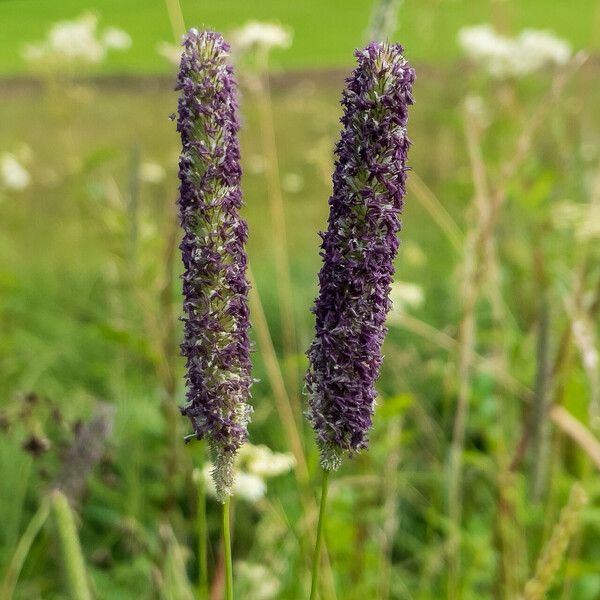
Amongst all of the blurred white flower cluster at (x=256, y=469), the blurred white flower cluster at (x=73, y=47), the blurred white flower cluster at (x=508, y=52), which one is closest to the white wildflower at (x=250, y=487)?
the blurred white flower cluster at (x=256, y=469)

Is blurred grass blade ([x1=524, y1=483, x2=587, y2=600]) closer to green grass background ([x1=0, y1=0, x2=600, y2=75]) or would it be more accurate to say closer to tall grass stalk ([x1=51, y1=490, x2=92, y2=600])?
tall grass stalk ([x1=51, y1=490, x2=92, y2=600])

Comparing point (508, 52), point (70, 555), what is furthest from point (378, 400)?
point (70, 555)

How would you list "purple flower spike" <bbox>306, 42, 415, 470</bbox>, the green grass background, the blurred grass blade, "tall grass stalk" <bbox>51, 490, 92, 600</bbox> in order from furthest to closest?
the green grass background
the blurred grass blade
"tall grass stalk" <bbox>51, 490, 92, 600</bbox>
"purple flower spike" <bbox>306, 42, 415, 470</bbox>

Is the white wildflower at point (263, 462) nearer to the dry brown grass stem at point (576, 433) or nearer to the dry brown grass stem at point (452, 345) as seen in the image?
the dry brown grass stem at point (452, 345)

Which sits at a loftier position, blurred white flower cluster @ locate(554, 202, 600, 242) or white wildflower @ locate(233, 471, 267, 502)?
blurred white flower cluster @ locate(554, 202, 600, 242)

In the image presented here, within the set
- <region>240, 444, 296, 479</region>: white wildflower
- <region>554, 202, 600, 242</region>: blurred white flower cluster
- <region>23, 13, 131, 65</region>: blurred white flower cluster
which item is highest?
<region>23, 13, 131, 65</region>: blurred white flower cluster

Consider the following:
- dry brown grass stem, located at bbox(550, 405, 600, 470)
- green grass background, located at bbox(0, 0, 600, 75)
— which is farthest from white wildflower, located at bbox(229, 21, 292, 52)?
green grass background, located at bbox(0, 0, 600, 75)
